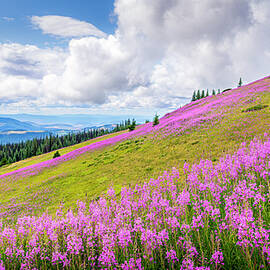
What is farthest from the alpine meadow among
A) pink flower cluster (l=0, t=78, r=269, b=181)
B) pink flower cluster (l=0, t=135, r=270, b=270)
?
pink flower cluster (l=0, t=78, r=269, b=181)

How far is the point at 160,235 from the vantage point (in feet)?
11.0

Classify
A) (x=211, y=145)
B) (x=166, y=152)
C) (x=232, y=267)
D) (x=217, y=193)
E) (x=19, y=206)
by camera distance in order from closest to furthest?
(x=232, y=267), (x=217, y=193), (x=211, y=145), (x=19, y=206), (x=166, y=152)

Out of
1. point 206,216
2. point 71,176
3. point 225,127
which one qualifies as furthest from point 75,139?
point 206,216

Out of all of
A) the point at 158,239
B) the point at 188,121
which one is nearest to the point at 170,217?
the point at 158,239

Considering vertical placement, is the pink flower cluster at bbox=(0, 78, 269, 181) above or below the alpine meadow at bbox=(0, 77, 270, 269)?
above

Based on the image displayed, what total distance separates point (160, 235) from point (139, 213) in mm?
1620

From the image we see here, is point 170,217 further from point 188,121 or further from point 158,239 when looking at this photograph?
point 188,121

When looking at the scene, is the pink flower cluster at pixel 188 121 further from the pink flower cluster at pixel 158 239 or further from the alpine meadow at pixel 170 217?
the pink flower cluster at pixel 158 239

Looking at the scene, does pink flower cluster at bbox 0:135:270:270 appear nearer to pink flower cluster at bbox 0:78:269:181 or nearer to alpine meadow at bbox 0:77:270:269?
alpine meadow at bbox 0:77:270:269

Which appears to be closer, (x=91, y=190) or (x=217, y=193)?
(x=217, y=193)

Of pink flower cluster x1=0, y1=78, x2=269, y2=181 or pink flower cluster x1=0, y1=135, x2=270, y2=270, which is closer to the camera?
pink flower cluster x1=0, y1=135, x2=270, y2=270

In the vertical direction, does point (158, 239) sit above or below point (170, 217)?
below

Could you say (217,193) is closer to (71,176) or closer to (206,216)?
(206,216)

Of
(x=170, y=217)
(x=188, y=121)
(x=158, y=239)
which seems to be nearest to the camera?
(x=158, y=239)
